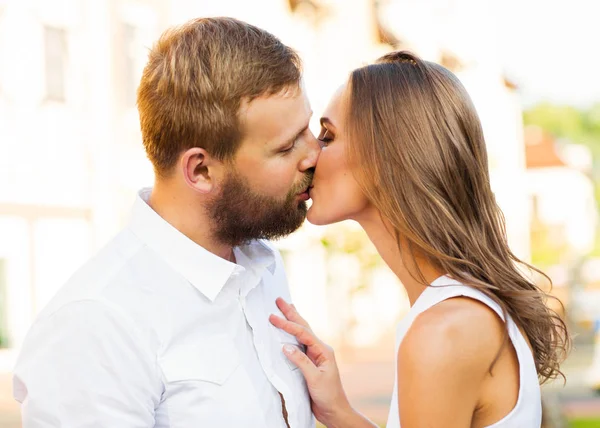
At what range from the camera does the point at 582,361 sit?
23.3 metres

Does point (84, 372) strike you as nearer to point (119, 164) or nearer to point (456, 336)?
point (456, 336)

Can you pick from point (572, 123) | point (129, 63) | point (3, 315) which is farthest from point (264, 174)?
point (572, 123)

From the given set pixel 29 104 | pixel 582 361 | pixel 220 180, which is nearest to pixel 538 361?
pixel 220 180

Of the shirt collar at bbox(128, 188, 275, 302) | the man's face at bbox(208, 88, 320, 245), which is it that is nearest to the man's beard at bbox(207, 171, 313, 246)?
the man's face at bbox(208, 88, 320, 245)

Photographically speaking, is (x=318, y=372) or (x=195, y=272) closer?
(x=195, y=272)

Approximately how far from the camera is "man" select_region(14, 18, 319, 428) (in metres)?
2.19

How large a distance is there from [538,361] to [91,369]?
1.36 meters

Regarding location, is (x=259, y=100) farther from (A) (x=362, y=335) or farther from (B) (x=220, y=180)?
(A) (x=362, y=335)

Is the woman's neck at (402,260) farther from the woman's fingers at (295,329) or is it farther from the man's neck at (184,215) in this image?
the man's neck at (184,215)

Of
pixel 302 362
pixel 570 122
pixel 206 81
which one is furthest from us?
pixel 570 122

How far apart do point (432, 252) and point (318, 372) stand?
53 centimetres

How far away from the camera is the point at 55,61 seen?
→ 41.1 ft

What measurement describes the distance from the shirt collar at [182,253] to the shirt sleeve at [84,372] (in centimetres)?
28

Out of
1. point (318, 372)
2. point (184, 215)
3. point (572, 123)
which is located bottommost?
point (572, 123)
